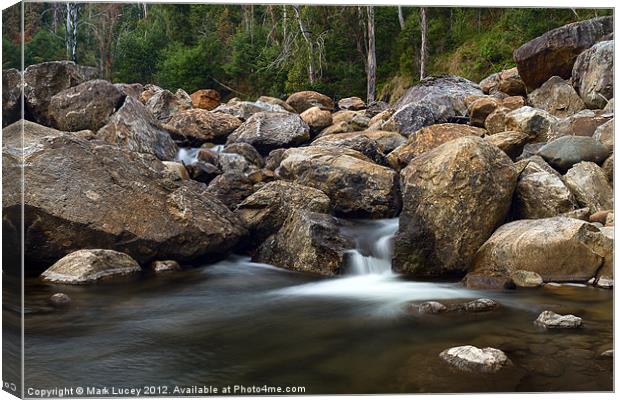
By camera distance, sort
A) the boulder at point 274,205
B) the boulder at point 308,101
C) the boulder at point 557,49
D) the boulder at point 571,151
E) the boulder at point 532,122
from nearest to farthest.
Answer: the boulder at point 557,49, the boulder at point 308,101, the boulder at point 571,151, the boulder at point 274,205, the boulder at point 532,122

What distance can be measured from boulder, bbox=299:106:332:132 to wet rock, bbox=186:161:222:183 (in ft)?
4.89

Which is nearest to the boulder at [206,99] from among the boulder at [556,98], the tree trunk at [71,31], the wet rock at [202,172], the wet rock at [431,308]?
the wet rock at [202,172]

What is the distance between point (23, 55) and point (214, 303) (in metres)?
2.10

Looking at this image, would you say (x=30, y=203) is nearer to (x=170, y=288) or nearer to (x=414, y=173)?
(x=170, y=288)

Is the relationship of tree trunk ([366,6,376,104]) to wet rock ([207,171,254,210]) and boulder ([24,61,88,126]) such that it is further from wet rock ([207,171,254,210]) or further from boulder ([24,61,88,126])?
boulder ([24,61,88,126])

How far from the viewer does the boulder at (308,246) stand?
6195 millimetres

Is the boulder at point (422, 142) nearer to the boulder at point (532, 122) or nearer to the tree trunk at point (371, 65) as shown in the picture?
the boulder at point (532, 122)

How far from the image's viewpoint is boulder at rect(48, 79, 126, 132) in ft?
27.7

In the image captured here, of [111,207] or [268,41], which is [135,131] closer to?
[111,207]

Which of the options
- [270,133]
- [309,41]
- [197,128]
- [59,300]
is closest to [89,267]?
[59,300]

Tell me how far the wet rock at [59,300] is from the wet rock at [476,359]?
2.41 meters

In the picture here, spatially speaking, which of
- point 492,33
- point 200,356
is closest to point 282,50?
point 492,33

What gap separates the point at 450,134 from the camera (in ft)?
27.5

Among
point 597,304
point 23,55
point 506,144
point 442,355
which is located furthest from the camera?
point 506,144
